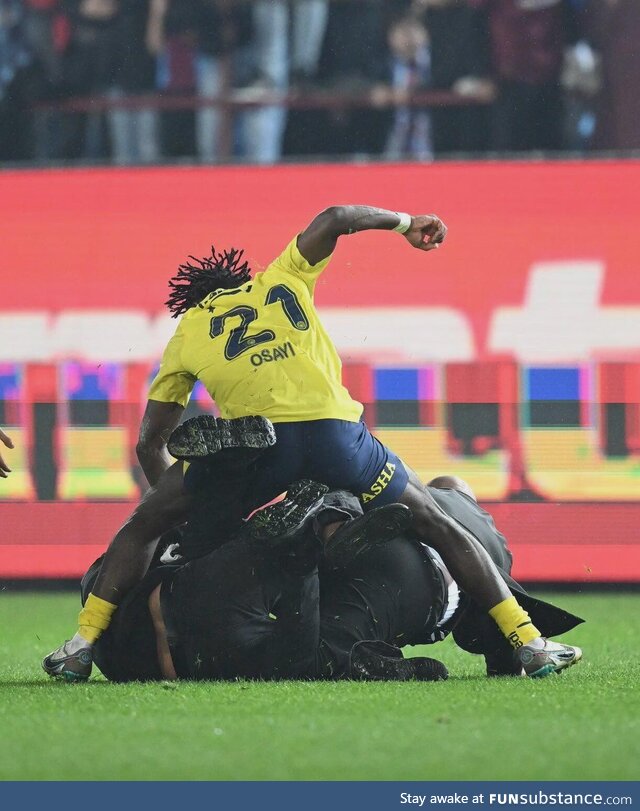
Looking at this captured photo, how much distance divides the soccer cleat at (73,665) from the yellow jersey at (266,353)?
996 millimetres

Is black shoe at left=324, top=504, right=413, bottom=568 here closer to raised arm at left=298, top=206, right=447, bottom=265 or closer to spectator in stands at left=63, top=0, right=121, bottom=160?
raised arm at left=298, top=206, right=447, bottom=265

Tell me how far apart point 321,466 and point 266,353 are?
0.45 metres

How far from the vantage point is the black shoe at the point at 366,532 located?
17.3 ft

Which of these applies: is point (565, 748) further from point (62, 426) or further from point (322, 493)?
point (62, 426)

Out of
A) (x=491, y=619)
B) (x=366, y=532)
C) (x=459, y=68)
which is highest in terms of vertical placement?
(x=459, y=68)

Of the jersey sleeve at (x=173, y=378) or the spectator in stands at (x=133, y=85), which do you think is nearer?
the jersey sleeve at (x=173, y=378)

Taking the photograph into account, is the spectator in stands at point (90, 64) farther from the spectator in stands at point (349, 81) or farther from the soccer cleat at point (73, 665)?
the soccer cleat at point (73, 665)

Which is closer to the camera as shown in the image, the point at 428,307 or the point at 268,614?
the point at 268,614

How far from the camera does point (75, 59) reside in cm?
1072

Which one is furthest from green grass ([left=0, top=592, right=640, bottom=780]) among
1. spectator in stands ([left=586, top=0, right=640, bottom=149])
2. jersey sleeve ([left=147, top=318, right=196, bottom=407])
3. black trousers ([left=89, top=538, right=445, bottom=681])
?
spectator in stands ([left=586, top=0, right=640, bottom=149])

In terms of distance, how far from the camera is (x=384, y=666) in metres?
5.48

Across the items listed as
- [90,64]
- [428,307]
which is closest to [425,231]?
[428,307]

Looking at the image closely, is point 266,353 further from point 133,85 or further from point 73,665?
point 133,85

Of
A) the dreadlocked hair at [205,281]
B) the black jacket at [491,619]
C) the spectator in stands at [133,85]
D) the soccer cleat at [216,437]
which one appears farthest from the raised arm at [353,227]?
the spectator in stands at [133,85]
